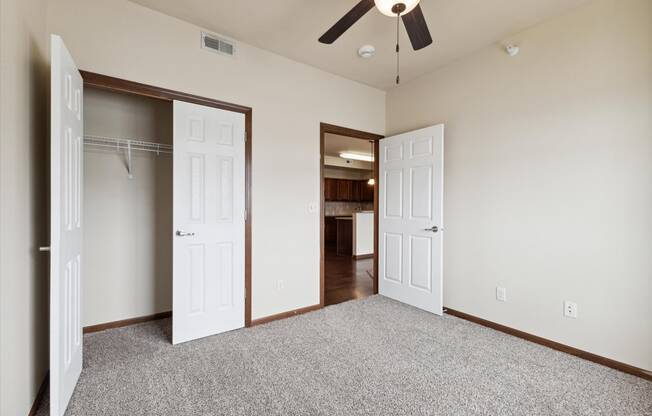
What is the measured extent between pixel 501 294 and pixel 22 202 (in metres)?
3.58

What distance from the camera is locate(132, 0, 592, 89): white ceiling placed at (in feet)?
7.55

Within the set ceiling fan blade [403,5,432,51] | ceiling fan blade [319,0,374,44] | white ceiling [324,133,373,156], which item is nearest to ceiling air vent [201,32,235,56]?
ceiling fan blade [319,0,374,44]

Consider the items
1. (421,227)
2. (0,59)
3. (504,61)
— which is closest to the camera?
(0,59)

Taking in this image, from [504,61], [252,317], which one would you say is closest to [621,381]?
[504,61]

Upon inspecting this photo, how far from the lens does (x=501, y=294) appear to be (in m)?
2.84

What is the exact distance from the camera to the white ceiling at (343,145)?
626 centimetres

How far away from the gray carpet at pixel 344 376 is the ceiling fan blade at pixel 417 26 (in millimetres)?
2252

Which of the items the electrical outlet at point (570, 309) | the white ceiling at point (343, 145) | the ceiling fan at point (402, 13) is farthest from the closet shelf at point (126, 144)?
the electrical outlet at point (570, 309)

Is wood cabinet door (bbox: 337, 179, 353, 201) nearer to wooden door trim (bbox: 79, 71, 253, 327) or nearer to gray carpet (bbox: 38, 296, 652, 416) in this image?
wooden door trim (bbox: 79, 71, 253, 327)

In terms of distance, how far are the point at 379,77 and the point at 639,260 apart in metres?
2.90

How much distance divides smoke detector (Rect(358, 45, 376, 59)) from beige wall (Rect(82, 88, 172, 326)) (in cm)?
204

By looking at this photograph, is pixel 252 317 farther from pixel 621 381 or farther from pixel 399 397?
pixel 621 381

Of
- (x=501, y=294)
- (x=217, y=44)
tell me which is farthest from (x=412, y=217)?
(x=217, y=44)

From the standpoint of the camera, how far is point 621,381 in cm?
201
